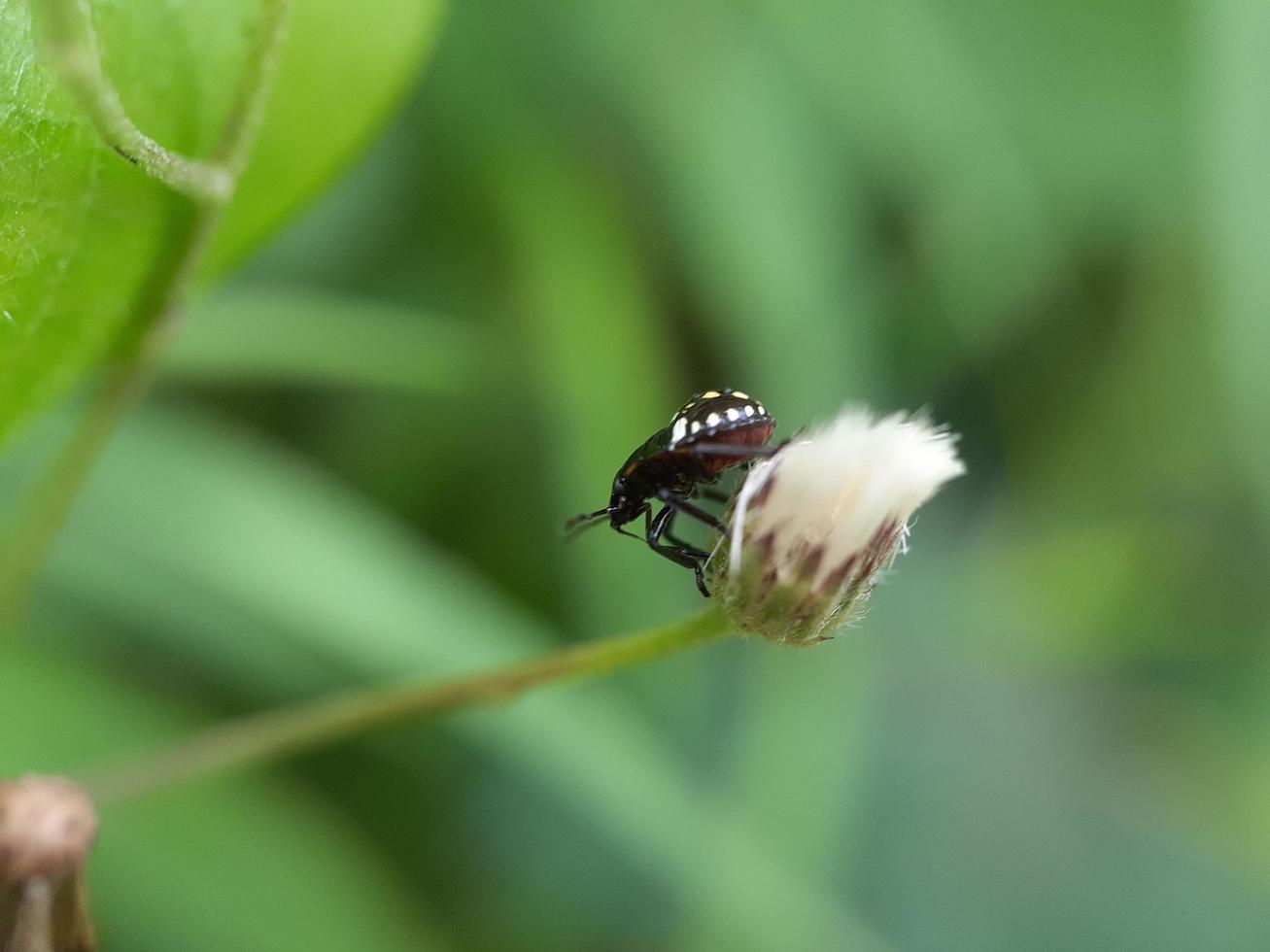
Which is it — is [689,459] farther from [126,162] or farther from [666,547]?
[126,162]

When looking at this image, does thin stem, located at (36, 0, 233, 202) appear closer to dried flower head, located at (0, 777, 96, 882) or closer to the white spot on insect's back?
dried flower head, located at (0, 777, 96, 882)

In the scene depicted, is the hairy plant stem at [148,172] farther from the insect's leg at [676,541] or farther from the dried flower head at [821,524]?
the insect's leg at [676,541]

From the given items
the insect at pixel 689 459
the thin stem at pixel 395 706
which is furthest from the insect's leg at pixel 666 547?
the thin stem at pixel 395 706

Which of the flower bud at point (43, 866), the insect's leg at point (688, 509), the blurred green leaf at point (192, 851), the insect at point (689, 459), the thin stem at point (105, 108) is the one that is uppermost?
the insect at point (689, 459)

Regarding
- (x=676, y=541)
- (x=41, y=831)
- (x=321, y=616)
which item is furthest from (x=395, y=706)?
(x=321, y=616)

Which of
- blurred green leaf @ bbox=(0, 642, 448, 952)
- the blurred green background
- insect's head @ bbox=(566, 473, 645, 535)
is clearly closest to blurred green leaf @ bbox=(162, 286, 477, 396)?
the blurred green background

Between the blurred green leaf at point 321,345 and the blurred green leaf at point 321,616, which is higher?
the blurred green leaf at point 321,345
